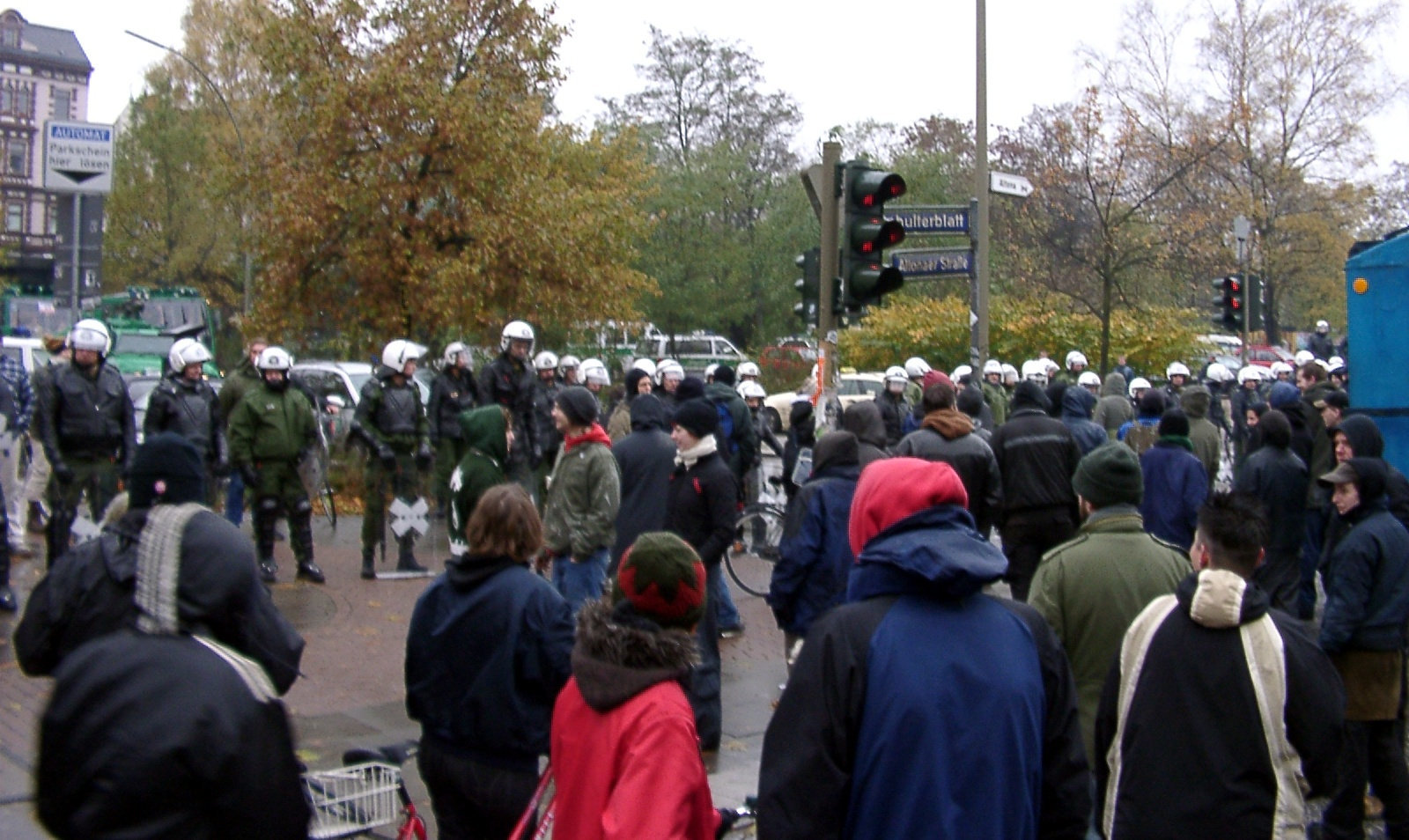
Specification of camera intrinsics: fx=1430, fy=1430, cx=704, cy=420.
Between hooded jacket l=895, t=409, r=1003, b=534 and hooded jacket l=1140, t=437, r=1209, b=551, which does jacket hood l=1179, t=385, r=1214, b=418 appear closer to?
hooded jacket l=1140, t=437, r=1209, b=551

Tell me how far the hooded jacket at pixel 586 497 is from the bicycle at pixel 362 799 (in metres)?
3.36

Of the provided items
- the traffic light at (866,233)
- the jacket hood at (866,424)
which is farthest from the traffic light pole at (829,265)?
the jacket hood at (866,424)

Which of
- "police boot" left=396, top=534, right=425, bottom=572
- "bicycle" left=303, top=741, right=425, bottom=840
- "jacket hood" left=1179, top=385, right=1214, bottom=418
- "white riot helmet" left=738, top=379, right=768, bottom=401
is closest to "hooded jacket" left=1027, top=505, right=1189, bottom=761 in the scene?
"bicycle" left=303, top=741, right=425, bottom=840

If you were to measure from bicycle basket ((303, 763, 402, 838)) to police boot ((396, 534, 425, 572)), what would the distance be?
24.4 ft

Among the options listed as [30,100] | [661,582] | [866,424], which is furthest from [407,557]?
[30,100]

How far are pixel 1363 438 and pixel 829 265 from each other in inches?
154

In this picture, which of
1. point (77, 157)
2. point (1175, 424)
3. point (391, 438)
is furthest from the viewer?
point (391, 438)

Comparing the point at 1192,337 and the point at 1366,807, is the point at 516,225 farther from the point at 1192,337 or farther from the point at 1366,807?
the point at 1192,337

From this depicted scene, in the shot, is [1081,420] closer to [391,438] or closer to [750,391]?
[750,391]

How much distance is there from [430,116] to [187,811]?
15524 millimetres

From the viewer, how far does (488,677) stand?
4246mm

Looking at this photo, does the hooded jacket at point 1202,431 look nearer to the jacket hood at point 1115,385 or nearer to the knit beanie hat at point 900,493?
the jacket hood at point 1115,385

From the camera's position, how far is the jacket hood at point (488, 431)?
29.3 feet

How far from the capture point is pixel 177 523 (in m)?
3.06
